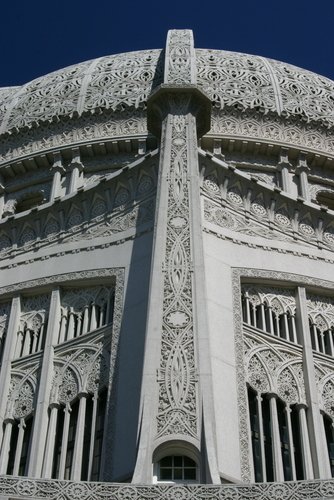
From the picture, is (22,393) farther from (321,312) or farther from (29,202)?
(29,202)

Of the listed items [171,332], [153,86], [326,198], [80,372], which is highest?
[153,86]

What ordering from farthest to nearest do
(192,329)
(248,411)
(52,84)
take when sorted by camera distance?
(52,84)
(248,411)
(192,329)

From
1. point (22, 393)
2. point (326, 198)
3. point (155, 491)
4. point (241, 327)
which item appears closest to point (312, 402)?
point (241, 327)

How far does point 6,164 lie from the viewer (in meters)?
27.0

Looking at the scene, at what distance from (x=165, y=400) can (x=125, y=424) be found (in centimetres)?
155

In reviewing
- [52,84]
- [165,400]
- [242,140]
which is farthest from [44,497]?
[52,84]

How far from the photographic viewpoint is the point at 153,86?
26047 mm

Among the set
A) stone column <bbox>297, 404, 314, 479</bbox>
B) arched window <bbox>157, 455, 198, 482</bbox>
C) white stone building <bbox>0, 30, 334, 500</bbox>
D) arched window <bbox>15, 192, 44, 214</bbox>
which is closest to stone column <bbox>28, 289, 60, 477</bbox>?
Result: white stone building <bbox>0, 30, 334, 500</bbox>

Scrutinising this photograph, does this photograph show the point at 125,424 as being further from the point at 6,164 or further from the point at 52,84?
the point at 52,84

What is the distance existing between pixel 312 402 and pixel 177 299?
11.3 feet

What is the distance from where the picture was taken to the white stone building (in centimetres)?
1361

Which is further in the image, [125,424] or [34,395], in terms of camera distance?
[34,395]

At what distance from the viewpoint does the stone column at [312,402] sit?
52.2 feet

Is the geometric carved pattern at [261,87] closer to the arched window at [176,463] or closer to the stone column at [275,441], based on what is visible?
the stone column at [275,441]
